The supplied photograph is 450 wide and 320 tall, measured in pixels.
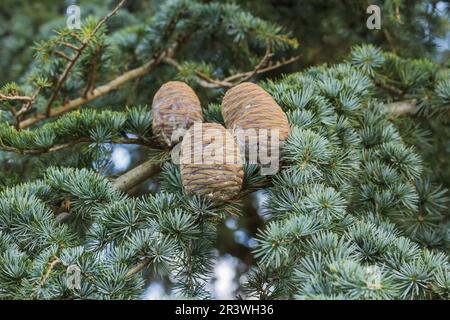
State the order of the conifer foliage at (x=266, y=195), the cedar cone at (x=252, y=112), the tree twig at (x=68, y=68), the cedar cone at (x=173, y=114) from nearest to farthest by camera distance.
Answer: the conifer foliage at (x=266, y=195) < the cedar cone at (x=252, y=112) < the cedar cone at (x=173, y=114) < the tree twig at (x=68, y=68)

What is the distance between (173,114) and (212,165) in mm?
256

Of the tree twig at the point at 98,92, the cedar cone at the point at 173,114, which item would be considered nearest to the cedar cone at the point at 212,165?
the cedar cone at the point at 173,114

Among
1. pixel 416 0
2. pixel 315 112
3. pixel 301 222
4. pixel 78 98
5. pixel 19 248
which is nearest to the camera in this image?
pixel 301 222

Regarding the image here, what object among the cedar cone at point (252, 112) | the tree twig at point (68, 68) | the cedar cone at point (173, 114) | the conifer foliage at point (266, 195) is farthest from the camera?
the tree twig at point (68, 68)

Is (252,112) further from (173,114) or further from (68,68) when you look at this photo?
(68,68)

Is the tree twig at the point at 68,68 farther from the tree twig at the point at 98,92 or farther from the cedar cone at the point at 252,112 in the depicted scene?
the cedar cone at the point at 252,112

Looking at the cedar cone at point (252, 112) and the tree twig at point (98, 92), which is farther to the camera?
the tree twig at point (98, 92)

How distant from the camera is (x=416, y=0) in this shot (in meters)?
1.96

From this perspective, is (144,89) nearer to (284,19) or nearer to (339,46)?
(284,19)

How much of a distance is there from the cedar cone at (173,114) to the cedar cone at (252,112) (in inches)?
3.3

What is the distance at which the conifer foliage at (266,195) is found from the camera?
3.19 feet

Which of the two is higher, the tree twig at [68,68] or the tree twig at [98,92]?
the tree twig at [98,92]

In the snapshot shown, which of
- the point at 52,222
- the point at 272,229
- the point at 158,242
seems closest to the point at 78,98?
the point at 52,222
